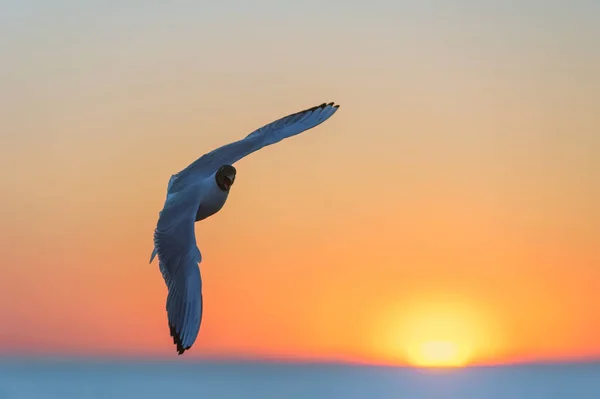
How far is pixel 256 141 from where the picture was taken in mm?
15578

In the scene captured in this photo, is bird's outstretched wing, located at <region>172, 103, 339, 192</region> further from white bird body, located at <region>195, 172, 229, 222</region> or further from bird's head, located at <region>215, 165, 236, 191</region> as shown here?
bird's head, located at <region>215, 165, 236, 191</region>

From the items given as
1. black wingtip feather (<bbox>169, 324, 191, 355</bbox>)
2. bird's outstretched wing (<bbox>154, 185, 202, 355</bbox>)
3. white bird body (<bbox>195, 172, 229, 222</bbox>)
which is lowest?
black wingtip feather (<bbox>169, 324, 191, 355</bbox>)

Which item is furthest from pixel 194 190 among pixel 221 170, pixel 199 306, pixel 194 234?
pixel 199 306

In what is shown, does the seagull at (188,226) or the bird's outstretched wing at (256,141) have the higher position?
the bird's outstretched wing at (256,141)

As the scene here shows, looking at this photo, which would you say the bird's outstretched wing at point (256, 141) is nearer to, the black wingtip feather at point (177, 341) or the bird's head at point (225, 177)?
the bird's head at point (225, 177)

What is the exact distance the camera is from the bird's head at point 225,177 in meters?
13.3

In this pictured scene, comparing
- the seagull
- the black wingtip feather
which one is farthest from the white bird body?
the black wingtip feather

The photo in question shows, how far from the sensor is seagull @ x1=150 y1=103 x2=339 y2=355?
1152cm

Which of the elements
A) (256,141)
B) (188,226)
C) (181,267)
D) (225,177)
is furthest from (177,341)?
(256,141)

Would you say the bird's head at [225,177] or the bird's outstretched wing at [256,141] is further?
the bird's outstretched wing at [256,141]

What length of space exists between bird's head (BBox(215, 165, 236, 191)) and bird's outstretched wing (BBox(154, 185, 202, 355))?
755 millimetres

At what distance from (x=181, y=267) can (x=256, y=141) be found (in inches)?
158

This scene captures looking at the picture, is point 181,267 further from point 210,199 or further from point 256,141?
point 256,141

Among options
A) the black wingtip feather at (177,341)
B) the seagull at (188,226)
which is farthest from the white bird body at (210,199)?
the black wingtip feather at (177,341)
